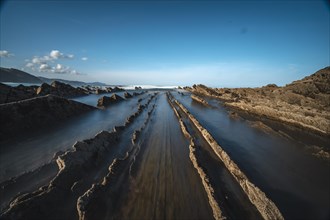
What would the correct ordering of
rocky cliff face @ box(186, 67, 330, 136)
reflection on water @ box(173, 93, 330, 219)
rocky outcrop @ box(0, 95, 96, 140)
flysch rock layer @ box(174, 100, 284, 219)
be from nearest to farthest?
1. flysch rock layer @ box(174, 100, 284, 219)
2. reflection on water @ box(173, 93, 330, 219)
3. rocky outcrop @ box(0, 95, 96, 140)
4. rocky cliff face @ box(186, 67, 330, 136)

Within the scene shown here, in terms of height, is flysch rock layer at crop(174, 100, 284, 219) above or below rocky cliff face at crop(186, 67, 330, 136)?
below

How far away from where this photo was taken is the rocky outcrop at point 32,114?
11.1 metres

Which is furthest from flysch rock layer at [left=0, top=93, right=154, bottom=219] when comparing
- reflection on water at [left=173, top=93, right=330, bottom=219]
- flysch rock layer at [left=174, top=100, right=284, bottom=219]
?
reflection on water at [left=173, top=93, right=330, bottom=219]

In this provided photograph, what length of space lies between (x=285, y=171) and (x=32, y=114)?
18294 millimetres

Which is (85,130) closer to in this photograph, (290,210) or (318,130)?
(290,210)

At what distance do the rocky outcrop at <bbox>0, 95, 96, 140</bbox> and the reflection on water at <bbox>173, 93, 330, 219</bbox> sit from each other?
595 inches

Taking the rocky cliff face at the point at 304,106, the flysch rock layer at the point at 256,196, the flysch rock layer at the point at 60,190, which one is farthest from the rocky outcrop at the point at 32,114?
the rocky cliff face at the point at 304,106

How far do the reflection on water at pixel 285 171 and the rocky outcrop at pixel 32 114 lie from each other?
15.1 meters

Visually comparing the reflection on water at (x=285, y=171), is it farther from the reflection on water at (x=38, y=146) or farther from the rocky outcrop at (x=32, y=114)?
the rocky outcrop at (x=32, y=114)

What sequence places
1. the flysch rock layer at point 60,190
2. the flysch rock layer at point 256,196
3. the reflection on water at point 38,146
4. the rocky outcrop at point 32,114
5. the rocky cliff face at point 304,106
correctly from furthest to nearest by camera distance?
the rocky cliff face at point 304,106, the rocky outcrop at point 32,114, the reflection on water at point 38,146, the flysch rock layer at point 256,196, the flysch rock layer at point 60,190

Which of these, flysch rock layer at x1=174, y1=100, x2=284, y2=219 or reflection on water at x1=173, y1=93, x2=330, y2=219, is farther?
reflection on water at x1=173, y1=93, x2=330, y2=219

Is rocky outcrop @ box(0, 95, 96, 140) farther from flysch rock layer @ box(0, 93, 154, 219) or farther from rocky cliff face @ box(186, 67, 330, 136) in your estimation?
rocky cliff face @ box(186, 67, 330, 136)

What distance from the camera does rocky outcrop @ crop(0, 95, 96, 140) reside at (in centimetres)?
1110

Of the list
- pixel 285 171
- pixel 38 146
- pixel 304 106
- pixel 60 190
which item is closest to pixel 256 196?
pixel 285 171
